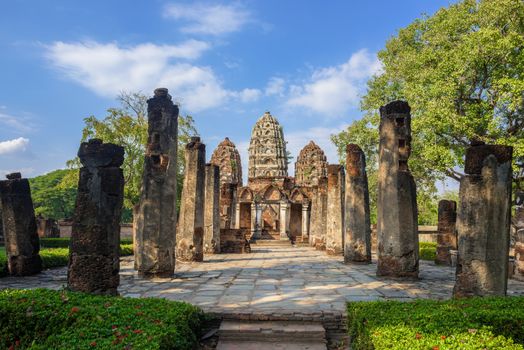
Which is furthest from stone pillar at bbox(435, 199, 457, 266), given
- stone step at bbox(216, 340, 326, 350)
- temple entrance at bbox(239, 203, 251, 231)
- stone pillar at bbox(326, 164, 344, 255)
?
temple entrance at bbox(239, 203, 251, 231)

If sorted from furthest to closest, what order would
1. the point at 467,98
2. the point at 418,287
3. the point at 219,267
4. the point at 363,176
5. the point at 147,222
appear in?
the point at 467,98 < the point at 363,176 < the point at 219,267 < the point at 147,222 < the point at 418,287

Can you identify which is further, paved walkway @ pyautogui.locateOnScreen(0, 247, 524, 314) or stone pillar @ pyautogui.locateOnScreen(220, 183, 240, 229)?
stone pillar @ pyautogui.locateOnScreen(220, 183, 240, 229)

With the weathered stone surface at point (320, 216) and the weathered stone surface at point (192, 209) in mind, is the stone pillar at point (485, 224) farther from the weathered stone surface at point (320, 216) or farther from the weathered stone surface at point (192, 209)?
the weathered stone surface at point (320, 216)

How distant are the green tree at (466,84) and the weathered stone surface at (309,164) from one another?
2220 cm

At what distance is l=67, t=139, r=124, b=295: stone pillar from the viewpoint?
22.3ft

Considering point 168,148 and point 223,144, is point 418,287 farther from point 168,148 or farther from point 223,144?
point 223,144

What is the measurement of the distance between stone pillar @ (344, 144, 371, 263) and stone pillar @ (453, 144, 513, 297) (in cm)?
669

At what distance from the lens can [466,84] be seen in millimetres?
19594

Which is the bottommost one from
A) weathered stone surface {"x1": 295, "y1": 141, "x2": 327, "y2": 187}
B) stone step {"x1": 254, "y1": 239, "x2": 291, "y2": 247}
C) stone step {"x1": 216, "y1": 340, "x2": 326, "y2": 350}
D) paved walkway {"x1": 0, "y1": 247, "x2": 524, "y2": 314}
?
stone step {"x1": 254, "y1": 239, "x2": 291, "y2": 247}

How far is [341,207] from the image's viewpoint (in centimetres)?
1753

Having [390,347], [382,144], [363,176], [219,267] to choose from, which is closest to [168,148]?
[219,267]

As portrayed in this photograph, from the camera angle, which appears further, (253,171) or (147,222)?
(253,171)

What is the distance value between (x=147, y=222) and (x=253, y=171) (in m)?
35.8

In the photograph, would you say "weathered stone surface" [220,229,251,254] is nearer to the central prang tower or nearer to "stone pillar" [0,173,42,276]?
"stone pillar" [0,173,42,276]
